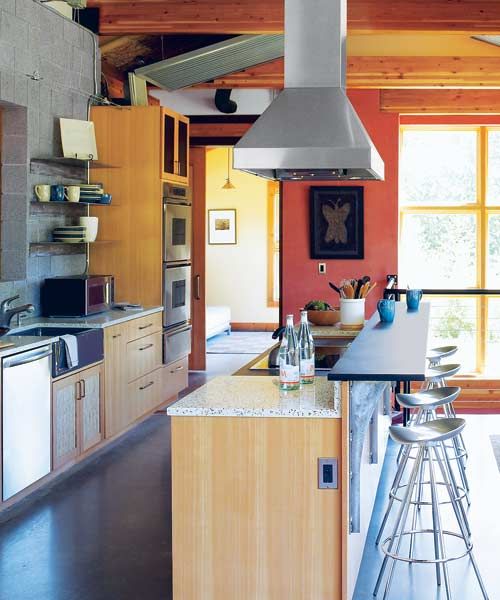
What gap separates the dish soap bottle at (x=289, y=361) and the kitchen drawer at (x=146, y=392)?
133 inches

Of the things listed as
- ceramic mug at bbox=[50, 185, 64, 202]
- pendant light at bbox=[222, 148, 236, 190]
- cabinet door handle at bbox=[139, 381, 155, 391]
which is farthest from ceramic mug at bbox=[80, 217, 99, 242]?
pendant light at bbox=[222, 148, 236, 190]

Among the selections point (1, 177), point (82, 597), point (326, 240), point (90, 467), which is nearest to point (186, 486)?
point (82, 597)

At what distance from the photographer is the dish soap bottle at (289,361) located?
11.4ft

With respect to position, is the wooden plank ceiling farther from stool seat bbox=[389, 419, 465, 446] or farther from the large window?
stool seat bbox=[389, 419, 465, 446]

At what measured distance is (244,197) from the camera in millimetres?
14445

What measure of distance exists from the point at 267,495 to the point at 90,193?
3984mm

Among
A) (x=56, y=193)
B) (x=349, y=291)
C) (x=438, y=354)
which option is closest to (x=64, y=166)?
(x=56, y=193)

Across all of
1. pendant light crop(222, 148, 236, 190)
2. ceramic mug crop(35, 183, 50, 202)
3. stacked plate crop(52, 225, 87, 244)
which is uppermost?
pendant light crop(222, 148, 236, 190)

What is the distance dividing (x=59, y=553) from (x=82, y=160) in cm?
334

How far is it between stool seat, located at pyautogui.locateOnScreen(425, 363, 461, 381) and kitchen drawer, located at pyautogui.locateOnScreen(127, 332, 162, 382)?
2.39 meters

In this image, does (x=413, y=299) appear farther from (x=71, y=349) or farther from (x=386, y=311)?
(x=71, y=349)

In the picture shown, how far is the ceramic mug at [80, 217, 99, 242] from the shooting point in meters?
6.62

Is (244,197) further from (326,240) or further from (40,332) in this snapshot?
(40,332)

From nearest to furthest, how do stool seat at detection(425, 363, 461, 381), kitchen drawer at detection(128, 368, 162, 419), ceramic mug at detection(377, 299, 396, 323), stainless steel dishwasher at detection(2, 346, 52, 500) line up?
stainless steel dishwasher at detection(2, 346, 52, 500), stool seat at detection(425, 363, 461, 381), ceramic mug at detection(377, 299, 396, 323), kitchen drawer at detection(128, 368, 162, 419)
